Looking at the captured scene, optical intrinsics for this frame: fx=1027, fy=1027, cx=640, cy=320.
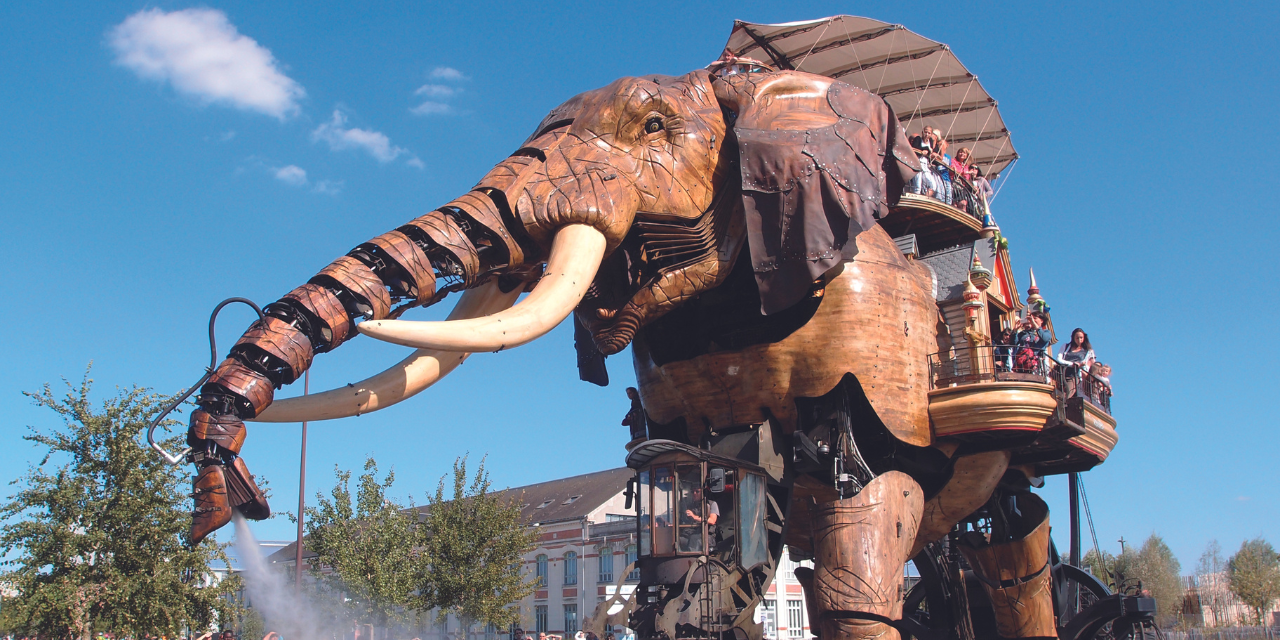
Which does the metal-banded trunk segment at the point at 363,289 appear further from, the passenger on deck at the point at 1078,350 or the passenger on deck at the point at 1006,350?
the passenger on deck at the point at 1078,350

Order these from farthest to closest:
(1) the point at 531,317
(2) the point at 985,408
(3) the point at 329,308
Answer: (2) the point at 985,408
(1) the point at 531,317
(3) the point at 329,308

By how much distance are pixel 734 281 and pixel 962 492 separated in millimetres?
3008

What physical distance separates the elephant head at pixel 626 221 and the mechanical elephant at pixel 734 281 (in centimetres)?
2

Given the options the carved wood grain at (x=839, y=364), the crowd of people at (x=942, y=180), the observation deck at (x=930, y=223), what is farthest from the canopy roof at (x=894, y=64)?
the carved wood grain at (x=839, y=364)

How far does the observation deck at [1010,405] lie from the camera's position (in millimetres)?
8391

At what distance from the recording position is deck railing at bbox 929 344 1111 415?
8.58 metres

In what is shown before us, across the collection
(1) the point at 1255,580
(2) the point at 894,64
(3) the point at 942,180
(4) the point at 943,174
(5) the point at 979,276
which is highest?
(2) the point at 894,64

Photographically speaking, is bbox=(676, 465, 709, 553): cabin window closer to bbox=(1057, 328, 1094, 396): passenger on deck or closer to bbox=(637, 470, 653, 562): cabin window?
bbox=(637, 470, 653, 562): cabin window

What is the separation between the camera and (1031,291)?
11695mm

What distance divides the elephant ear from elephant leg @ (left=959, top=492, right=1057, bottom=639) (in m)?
4.39

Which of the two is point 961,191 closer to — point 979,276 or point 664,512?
point 979,276

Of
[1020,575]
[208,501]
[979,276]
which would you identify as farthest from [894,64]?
[208,501]

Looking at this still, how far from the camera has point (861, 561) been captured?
7684 millimetres

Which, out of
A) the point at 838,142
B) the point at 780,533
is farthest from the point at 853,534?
the point at 838,142
